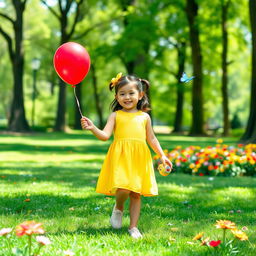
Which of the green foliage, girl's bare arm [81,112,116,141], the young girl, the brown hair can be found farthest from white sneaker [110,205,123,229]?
the green foliage

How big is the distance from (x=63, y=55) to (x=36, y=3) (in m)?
33.8

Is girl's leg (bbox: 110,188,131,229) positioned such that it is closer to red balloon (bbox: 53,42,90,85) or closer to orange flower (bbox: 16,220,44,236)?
red balloon (bbox: 53,42,90,85)

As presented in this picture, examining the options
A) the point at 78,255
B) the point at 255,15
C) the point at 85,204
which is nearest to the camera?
the point at 78,255

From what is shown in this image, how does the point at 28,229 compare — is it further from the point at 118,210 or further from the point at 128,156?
the point at 118,210

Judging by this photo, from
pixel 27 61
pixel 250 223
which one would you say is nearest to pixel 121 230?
pixel 250 223

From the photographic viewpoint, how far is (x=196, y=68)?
77.3 feet

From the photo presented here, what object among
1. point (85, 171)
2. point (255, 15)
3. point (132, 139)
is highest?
point (255, 15)

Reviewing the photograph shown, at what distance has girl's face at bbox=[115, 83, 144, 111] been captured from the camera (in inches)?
159

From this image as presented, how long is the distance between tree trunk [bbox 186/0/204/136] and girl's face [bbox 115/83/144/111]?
18.7 metres

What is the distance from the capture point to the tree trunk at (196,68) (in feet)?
75.6

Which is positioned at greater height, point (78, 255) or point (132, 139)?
point (132, 139)

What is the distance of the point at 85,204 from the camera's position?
5.07 meters

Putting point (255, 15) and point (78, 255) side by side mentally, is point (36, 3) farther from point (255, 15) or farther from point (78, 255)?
point (78, 255)

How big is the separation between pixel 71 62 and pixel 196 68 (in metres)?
20.2
